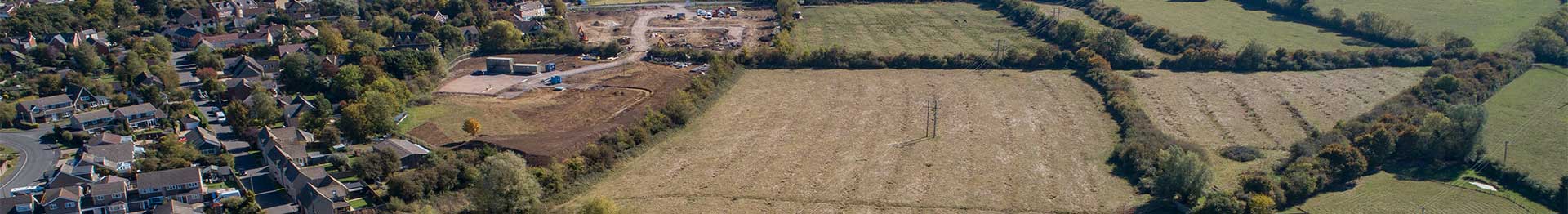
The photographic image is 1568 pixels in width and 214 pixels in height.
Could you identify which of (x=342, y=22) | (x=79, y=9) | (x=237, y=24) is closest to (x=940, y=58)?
(x=342, y=22)

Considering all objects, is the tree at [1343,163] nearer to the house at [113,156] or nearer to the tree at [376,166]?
the tree at [376,166]

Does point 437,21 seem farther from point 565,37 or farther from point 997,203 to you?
point 997,203

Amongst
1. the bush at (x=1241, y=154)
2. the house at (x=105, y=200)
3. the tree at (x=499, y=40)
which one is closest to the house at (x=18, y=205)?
the house at (x=105, y=200)

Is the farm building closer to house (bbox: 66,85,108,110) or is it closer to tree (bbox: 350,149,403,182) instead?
house (bbox: 66,85,108,110)

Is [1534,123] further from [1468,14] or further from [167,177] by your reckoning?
[167,177]

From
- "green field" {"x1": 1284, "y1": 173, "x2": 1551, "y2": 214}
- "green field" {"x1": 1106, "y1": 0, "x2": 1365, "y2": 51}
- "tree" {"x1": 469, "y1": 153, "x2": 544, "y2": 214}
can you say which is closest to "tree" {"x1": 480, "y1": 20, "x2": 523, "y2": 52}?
"tree" {"x1": 469, "y1": 153, "x2": 544, "y2": 214}

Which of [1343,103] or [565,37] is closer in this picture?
[1343,103]
